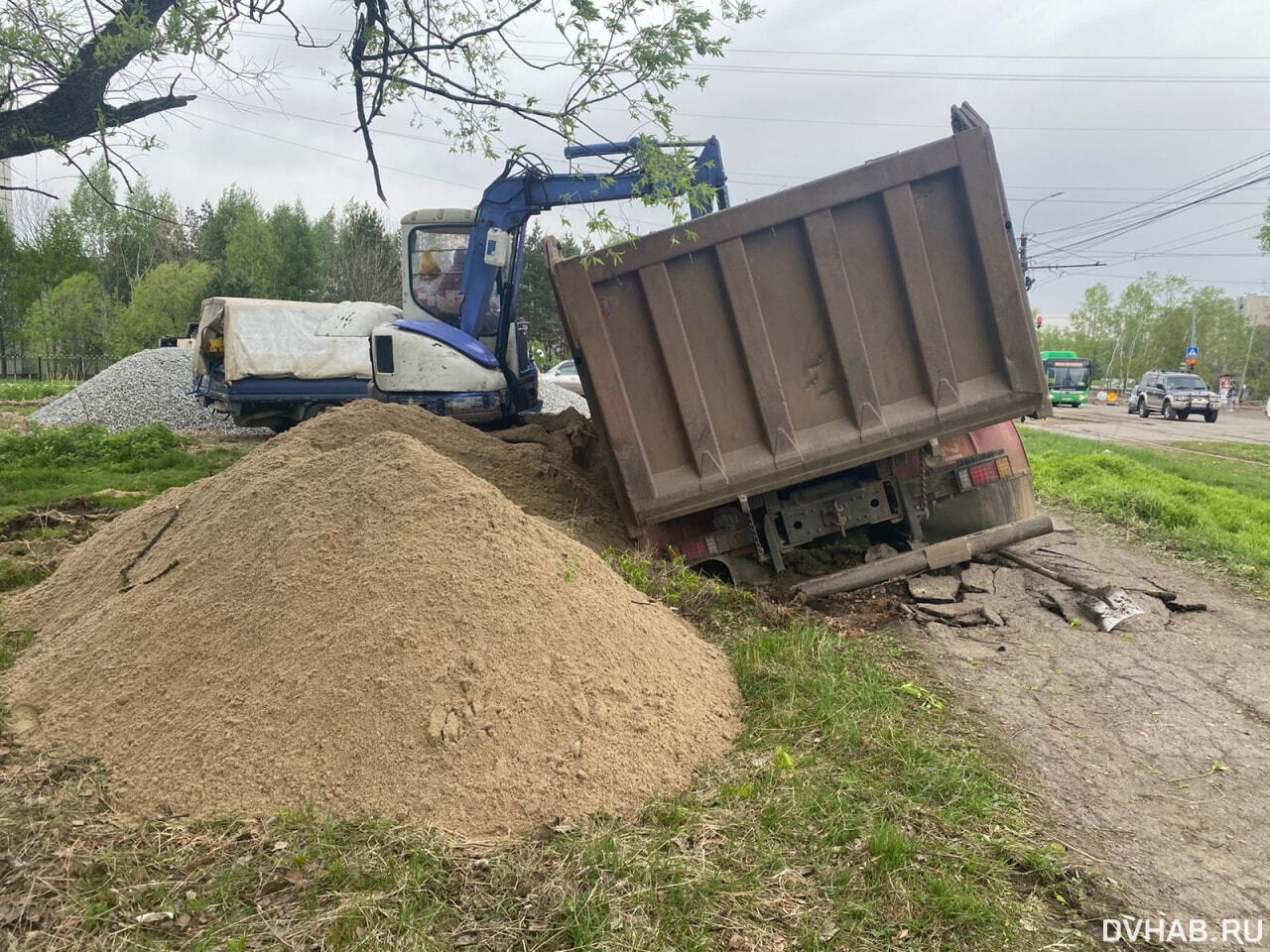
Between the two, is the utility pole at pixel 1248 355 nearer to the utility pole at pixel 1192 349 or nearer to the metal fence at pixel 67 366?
the utility pole at pixel 1192 349

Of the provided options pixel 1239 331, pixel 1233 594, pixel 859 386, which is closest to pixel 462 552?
pixel 859 386

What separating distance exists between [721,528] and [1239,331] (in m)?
70.0

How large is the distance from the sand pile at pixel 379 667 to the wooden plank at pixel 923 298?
2273 mm

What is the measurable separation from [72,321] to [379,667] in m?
44.0

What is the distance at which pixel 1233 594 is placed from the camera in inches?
247

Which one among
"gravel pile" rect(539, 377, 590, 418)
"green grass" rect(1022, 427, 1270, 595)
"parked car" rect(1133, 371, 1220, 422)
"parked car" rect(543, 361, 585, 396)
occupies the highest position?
"parked car" rect(543, 361, 585, 396)

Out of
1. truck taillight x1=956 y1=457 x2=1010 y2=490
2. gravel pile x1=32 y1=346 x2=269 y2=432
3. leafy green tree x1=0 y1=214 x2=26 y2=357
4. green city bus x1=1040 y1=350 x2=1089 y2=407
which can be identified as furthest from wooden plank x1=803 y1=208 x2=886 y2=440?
leafy green tree x1=0 y1=214 x2=26 y2=357

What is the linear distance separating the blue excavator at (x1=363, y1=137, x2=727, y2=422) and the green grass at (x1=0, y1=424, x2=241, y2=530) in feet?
10.2

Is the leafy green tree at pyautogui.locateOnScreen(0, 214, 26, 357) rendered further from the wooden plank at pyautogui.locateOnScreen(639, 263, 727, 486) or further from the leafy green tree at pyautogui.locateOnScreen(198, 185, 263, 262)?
the wooden plank at pyautogui.locateOnScreen(639, 263, 727, 486)

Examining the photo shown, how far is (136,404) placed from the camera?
59.3 ft

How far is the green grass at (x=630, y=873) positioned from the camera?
2422 millimetres

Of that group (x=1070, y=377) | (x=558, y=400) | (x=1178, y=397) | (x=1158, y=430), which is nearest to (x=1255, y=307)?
(x=1070, y=377)

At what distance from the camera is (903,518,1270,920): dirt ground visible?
113 inches

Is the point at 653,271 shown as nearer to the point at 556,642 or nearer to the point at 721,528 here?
the point at 721,528
